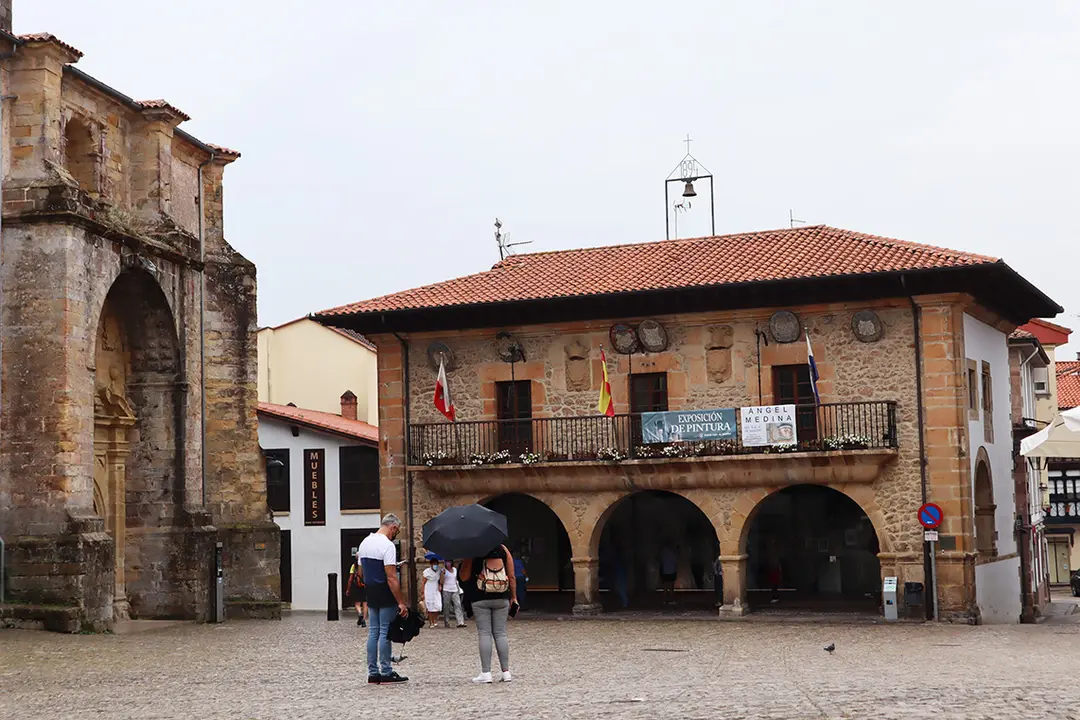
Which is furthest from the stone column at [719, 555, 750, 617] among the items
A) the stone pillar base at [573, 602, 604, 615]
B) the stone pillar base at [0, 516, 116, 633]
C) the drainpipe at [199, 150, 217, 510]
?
the stone pillar base at [0, 516, 116, 633]

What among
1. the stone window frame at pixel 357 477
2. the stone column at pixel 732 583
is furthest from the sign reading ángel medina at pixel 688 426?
the stone window frame at pixel 357 477

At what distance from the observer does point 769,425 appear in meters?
27.5

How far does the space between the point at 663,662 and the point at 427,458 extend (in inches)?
517

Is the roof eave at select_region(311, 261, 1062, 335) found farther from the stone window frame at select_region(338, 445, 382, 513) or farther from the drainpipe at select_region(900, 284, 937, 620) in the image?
the stone window frame at select_region(338, 445, 382, 513)

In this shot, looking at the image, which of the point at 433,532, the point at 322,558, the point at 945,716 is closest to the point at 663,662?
the point at 433,532

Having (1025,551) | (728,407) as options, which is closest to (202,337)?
(728,407)

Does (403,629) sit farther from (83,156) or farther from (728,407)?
(728,407)

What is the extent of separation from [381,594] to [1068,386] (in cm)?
5613

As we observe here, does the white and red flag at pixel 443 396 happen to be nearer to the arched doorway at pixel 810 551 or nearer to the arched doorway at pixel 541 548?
the arched doorway at pixel 541 548

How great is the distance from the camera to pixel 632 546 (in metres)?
32.2

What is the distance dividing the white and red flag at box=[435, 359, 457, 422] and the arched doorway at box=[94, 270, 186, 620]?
16.3 feet

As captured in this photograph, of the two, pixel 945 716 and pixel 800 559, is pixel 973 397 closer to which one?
pixel 800 559

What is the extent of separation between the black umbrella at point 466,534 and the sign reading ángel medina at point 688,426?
45.3 ft

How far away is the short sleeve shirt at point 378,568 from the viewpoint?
45.7 feet
